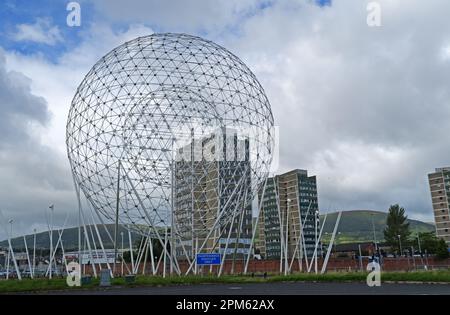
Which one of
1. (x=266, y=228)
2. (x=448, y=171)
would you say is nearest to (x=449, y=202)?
(x=448, y=171)

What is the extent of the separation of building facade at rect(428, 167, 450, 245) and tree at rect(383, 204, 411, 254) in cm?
4167

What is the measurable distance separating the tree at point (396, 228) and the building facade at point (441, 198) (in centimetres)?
4167

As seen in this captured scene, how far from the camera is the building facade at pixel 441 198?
408 feet

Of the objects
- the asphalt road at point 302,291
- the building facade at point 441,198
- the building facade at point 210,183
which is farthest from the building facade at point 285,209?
the asphalt road at point 302,291

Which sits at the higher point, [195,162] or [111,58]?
[111,58]

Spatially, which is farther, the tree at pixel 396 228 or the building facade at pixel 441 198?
the building facade at pixel 441 198

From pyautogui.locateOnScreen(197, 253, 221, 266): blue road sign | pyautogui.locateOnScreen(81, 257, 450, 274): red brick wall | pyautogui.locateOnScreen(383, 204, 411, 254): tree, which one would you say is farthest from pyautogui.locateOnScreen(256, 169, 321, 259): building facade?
pyautogui.locateOnScreen(197, 253, 221, 266): blue road sign

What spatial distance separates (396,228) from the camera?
90.7 metres

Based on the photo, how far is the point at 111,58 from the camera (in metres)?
33.2

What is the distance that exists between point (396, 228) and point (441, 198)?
4747 centimetres

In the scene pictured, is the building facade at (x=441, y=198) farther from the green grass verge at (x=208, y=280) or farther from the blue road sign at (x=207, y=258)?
the blue road sign at (x=207, y=258)
